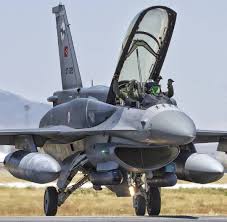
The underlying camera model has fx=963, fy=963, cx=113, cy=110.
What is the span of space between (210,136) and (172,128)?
233 inches

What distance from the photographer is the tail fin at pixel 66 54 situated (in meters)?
31.5

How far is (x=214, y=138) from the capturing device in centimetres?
3066

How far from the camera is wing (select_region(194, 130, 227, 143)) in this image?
29359 millimetres

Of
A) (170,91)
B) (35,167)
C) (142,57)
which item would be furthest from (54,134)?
(170,91)

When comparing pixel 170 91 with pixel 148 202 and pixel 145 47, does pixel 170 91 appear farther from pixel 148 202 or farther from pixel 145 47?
pixel 148 202

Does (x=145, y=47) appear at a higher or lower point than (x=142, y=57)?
higher

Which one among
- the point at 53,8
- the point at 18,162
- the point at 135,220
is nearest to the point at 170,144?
the point at 135,220

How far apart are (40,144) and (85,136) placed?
203 cm

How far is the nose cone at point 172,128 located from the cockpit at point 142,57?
5.16ft

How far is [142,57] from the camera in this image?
28016 mm

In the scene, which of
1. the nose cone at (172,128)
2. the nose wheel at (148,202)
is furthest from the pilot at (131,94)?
the nose wheel at (148,202)

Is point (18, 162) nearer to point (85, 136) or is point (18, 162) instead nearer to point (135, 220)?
point (85, 136)

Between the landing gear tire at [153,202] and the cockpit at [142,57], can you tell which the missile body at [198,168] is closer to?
the landing gear tire at [153,202]

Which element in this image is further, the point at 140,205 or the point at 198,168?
the point at 140,205
